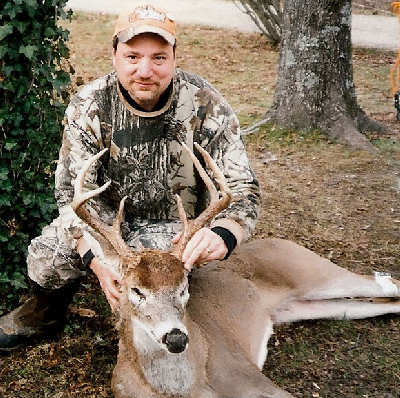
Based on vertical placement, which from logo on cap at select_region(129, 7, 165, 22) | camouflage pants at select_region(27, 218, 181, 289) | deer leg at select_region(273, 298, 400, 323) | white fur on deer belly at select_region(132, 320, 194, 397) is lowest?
deer leg at select_region(273, 298, 400, 323)

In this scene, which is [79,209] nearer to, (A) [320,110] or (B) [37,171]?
(B) [37,171]

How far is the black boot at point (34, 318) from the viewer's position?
423 cm

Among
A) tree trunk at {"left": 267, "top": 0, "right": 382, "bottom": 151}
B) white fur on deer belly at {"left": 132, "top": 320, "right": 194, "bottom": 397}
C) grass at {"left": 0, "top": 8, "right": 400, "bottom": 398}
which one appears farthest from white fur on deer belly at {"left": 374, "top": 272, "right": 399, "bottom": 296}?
tree trunk at {"left": 267, "top": 0, "right": 382, "bottom": 151}

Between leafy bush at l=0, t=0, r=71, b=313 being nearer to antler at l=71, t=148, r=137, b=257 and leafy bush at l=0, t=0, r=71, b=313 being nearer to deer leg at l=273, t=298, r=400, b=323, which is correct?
antler at l=71, t=148, r=137, b=257

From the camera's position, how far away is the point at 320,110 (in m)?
7.73

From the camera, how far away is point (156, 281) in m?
3.19

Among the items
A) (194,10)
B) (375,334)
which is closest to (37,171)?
(375,334)

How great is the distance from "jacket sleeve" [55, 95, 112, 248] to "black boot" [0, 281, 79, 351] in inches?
20.7

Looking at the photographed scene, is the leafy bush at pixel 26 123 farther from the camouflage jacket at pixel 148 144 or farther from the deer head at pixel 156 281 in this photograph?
the deer head at pixel 156 281

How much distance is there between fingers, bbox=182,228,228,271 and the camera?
10.9ft

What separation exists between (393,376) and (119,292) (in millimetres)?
1712

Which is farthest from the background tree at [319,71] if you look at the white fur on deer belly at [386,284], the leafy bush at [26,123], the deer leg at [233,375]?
the deer leg at [233,375]

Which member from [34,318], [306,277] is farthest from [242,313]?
[34,318]

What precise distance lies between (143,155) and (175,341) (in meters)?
1.22
